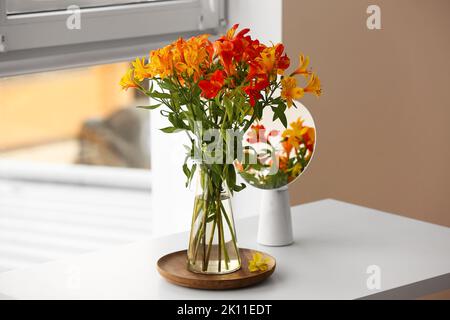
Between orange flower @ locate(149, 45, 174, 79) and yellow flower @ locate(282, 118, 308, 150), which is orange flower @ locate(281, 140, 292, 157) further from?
orange flower @ locate(149, 45, 174, 79)

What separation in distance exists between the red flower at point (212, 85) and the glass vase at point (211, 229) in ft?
0.54

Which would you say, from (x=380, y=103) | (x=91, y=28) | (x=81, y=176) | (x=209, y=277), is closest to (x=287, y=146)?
(x=209, y=277)

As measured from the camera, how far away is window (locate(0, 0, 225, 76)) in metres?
2.03

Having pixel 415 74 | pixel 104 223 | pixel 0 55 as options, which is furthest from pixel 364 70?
pixel 104 223

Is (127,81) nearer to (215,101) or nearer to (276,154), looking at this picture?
(215,101)

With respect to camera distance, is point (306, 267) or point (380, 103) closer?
point (306, 267)

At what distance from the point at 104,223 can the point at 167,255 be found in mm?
2565

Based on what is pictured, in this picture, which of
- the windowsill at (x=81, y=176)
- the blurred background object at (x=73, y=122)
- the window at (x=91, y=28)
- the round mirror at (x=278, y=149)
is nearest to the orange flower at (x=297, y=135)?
the round mirror at (x=278, y=149)

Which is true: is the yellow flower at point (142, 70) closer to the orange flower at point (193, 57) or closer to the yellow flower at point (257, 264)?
the orange flower at point (193, 57)

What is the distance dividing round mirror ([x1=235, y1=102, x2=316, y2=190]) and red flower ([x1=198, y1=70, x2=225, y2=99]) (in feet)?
1.01

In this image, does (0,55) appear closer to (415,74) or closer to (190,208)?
(190,208)

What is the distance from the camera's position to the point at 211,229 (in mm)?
1611

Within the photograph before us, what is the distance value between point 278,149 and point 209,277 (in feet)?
1.14

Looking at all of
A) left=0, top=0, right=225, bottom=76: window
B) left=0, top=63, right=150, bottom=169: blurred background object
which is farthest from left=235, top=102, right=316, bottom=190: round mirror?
left=0, top=63, right=150, bottom=169: blurred background object
